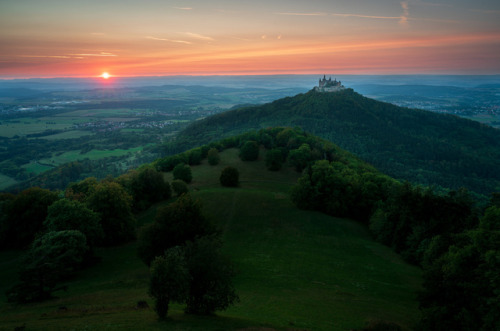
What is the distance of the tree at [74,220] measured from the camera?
37344 millimetres

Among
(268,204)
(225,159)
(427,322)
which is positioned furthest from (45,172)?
(427,322)

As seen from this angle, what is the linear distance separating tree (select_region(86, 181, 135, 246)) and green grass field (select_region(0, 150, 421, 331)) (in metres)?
2.41

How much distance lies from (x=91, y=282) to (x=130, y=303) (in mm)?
10403

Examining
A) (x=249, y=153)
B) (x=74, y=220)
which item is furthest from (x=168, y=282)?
(x=249, y=153)

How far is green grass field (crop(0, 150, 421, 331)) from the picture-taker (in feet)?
65.7

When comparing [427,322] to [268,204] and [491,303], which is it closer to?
[491,303]

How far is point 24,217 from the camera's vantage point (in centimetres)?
4369

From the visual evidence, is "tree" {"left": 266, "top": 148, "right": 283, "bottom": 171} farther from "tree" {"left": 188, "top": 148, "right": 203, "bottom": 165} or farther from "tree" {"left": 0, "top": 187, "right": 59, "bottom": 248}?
"tree" {"left": 0, "top": 187, "right": 59, "bottom": 248}

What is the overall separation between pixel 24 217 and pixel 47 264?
2277 cm

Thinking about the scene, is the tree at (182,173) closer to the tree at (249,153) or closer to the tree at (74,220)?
the tree at (249,153)

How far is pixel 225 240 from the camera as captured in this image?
44.3m

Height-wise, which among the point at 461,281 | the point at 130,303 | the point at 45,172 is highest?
the point at 461,281

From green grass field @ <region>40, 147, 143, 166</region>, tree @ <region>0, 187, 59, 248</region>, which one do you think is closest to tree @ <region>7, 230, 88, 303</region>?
tree @ <region>0, 187, 59, 248</region>

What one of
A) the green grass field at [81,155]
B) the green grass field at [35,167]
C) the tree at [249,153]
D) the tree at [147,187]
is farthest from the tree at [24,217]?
the green grass field at [81,155]
